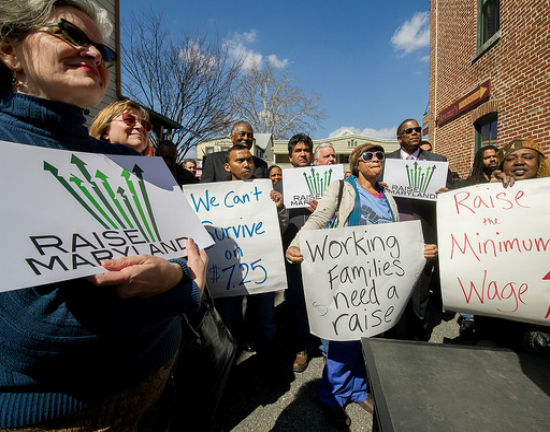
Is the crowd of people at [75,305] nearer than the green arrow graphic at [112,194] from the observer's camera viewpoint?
Yes

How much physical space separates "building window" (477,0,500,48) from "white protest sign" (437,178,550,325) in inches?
327

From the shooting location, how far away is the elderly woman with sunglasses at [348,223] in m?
1.97

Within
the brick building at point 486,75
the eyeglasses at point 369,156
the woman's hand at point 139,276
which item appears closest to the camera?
the woman's hand at point 139,276

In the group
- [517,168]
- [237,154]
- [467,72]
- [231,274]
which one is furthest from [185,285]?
[467,72]

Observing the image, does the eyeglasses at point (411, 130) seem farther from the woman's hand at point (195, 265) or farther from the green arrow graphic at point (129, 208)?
the green arrow graphic at point (129, 208)

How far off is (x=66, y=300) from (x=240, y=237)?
1315 millimetres

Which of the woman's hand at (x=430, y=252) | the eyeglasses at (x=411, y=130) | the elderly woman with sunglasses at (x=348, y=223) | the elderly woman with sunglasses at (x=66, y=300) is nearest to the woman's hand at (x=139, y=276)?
the elderly woman with sunglasses at (x=66, y=300)

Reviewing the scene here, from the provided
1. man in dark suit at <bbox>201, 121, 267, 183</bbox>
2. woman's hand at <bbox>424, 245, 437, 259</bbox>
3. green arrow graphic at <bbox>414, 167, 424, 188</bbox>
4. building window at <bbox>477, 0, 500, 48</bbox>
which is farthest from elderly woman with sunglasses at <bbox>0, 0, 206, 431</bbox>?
building window at <bbox>477, 0, 500, 48</bbox>

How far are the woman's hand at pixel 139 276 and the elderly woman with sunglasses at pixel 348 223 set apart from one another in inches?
45.4

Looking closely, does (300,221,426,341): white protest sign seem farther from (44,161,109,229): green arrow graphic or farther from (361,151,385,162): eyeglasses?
(44,161,109,229): green arrow graphic

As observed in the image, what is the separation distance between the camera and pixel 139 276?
2.34 feet

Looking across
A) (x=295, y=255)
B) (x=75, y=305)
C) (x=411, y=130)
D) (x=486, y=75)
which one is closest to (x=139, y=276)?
(x=75, y=305)

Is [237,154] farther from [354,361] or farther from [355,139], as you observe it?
[355,139]

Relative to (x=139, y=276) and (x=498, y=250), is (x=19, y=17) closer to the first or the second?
(x=139, y=276)
